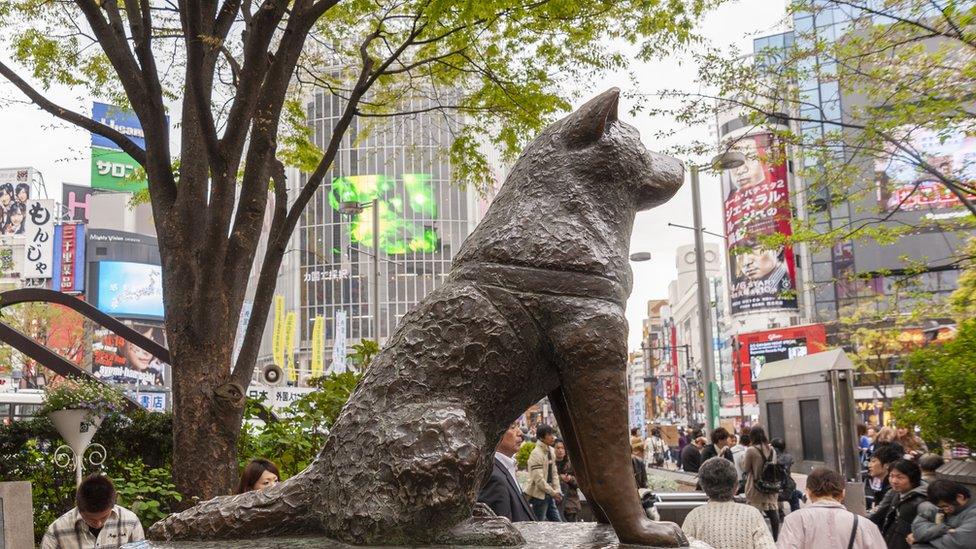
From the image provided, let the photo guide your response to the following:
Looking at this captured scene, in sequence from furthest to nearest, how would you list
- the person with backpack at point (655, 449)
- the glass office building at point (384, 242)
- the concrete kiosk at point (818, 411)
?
the glass office building at point (384, 242), the person with backpack at point (655, 449), the concrete kiosk at point (818, 411)

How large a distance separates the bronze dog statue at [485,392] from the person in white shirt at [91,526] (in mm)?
2664

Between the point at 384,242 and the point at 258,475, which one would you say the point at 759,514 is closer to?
the point at 258,475

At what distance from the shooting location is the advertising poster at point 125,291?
57.6 m

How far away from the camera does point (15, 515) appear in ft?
20.5

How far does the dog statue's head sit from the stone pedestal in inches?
209

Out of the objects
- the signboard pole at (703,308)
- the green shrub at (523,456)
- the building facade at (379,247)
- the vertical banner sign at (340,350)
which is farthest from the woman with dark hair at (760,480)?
the building facade at (379,247)

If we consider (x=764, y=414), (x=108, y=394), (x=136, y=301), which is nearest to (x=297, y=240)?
(x=136, y=301)

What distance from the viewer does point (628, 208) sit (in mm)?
2914

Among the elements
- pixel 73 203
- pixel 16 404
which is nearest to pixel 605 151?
Result: pixel 16 404

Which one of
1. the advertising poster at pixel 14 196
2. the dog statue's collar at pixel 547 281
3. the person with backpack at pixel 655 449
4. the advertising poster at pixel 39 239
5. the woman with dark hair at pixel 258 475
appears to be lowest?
the person with backpack at pixel 655 449

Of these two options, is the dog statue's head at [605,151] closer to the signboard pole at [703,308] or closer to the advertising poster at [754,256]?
the signboard pole at [703,308]

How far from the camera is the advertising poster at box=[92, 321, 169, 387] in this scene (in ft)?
182

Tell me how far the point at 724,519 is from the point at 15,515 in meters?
5.06

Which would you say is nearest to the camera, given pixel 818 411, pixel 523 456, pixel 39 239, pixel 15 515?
pixel 15 515
